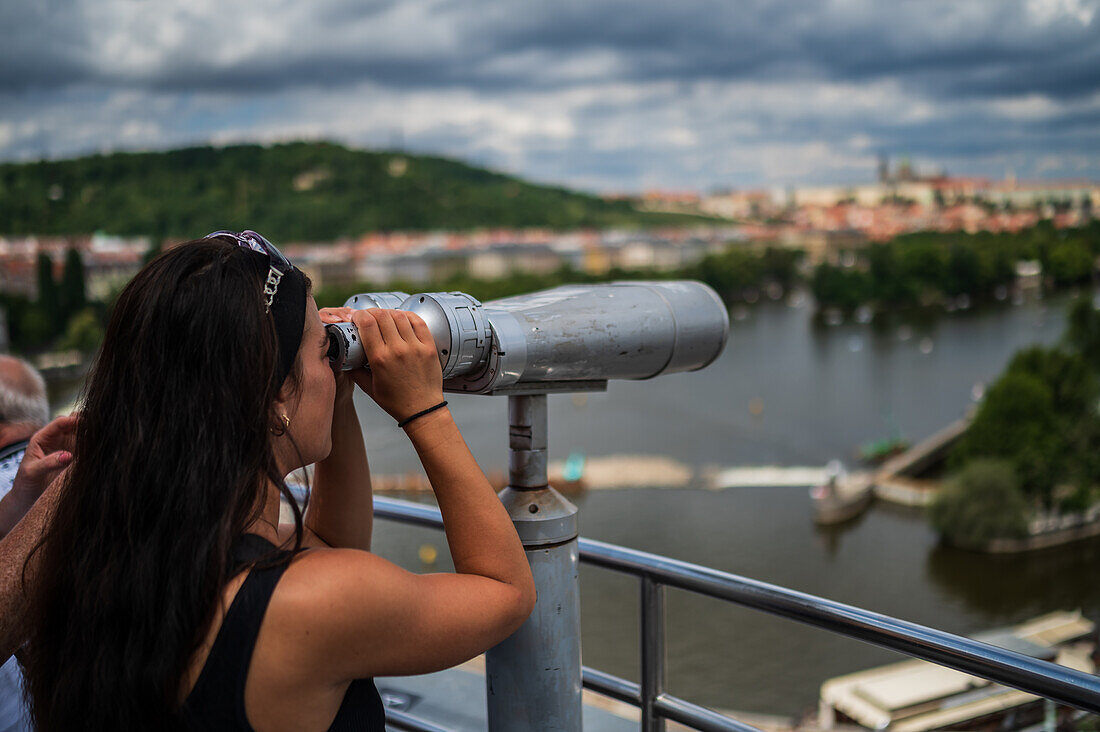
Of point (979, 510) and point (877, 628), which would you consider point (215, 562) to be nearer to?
point (877, 628)

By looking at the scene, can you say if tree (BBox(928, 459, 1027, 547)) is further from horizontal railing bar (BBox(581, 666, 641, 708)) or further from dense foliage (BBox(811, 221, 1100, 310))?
horizontal railing bar (BBox(581, 666, 641, 708))

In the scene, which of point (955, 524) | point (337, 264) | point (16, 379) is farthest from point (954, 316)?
point (16, 379)

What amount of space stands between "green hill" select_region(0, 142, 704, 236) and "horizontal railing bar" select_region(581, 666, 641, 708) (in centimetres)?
2482

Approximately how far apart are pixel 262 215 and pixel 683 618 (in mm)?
21103

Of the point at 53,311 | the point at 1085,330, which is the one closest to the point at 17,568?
the point at 53,311

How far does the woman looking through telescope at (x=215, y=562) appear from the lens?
0.53 metres

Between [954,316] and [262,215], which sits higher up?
[262,215]

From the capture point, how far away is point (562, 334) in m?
0.69

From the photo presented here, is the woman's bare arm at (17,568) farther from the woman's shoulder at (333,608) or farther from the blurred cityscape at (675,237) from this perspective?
the blurred cityscape at (675,237)

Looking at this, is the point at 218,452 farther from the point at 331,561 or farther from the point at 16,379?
the point at 16,379

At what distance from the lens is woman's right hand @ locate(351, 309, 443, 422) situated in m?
0.60

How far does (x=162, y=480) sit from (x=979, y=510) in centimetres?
1944

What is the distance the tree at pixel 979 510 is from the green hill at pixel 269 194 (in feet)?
60.6

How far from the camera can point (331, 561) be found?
53 cm
